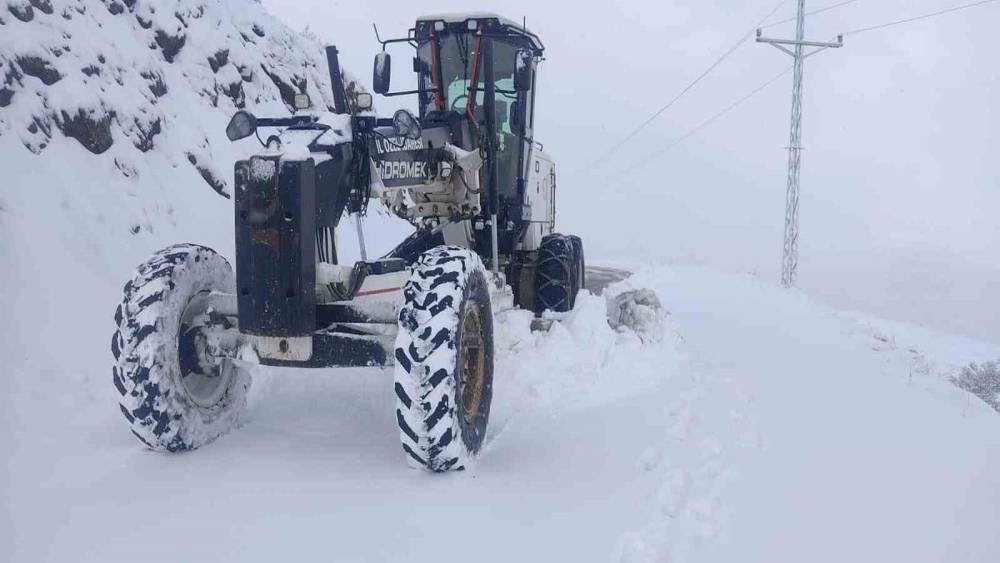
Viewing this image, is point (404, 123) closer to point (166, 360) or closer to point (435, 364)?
point (435, 364)

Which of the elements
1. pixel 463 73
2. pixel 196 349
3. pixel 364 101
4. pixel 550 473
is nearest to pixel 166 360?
pixel 196 349

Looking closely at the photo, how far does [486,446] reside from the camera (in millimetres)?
4539

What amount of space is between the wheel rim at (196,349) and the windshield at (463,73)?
355 cm

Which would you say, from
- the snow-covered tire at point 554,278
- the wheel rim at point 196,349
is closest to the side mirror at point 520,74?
the snow-covered tire at point 554,278

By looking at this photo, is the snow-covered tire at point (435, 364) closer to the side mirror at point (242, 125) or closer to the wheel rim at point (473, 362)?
the wheel rim at point (473, 362)

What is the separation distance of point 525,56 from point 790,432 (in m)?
3.71

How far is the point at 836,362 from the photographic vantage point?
7.41 m

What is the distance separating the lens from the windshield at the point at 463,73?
713 centimetres

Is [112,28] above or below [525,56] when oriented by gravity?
above

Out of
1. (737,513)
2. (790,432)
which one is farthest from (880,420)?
(737,513)

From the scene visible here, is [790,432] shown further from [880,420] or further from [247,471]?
[247,471]

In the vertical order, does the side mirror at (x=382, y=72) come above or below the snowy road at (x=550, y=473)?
above

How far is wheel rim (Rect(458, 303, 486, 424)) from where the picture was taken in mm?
4230

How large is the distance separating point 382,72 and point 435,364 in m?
2.66
